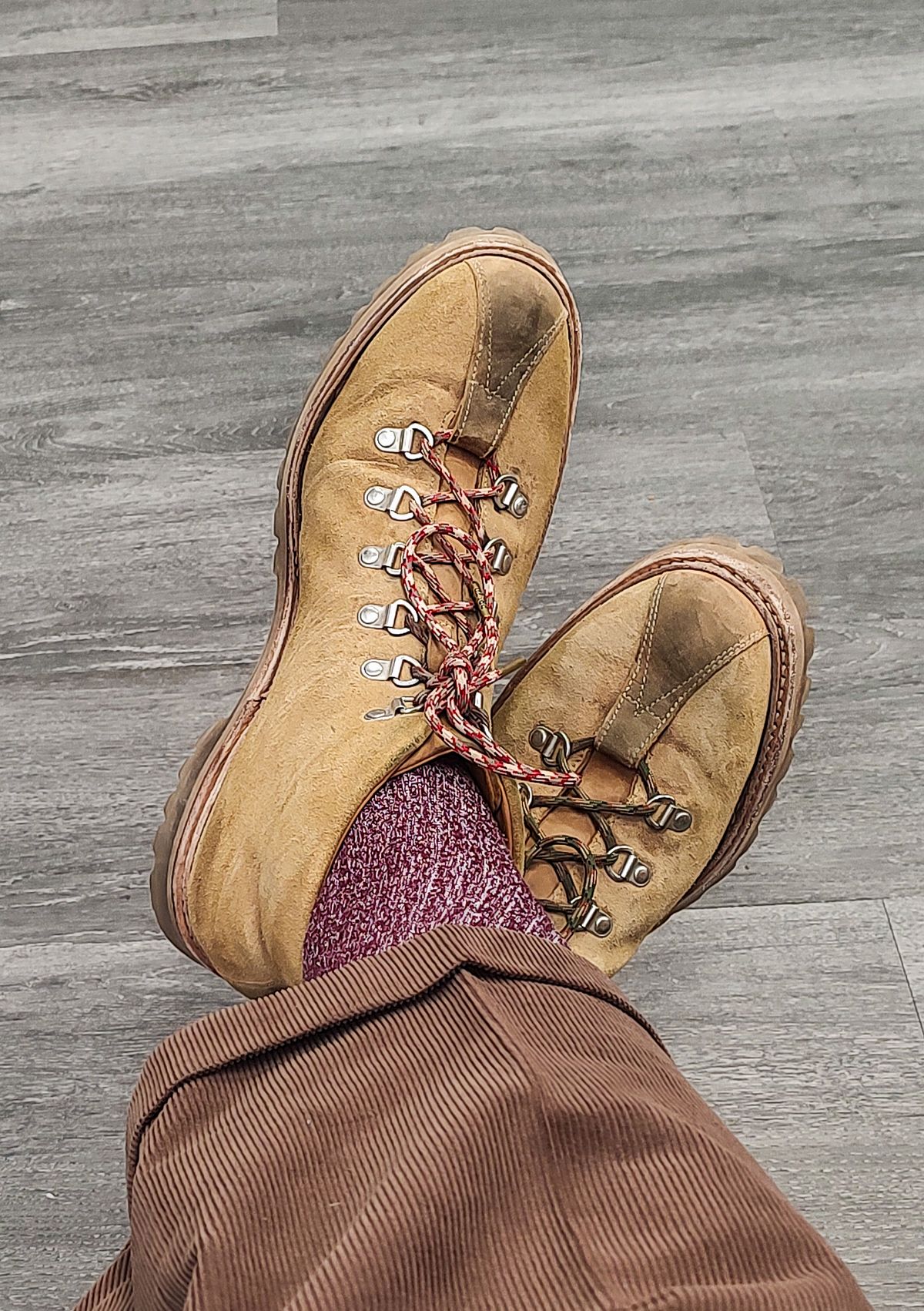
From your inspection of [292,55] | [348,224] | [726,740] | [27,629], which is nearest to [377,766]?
[726,740]

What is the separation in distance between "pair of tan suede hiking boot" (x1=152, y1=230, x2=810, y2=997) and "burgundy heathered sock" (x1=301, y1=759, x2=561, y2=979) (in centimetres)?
3

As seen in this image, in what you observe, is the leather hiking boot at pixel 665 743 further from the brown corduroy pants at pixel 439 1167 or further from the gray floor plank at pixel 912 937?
the brown corduroy pants at pixel 439 1167

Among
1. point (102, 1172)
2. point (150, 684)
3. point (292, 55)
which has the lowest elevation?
point (102, 1172)

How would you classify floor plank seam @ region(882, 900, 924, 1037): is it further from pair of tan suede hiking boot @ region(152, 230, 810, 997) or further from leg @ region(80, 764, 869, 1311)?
leg @ region(80, 764, 869, 1311)

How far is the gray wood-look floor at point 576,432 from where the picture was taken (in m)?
0.80

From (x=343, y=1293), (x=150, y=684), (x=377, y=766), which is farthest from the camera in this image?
(x=150, y=684)

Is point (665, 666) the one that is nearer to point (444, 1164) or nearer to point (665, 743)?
point (665, 743)

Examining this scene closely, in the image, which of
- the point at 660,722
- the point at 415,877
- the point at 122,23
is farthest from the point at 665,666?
the point at 122,23

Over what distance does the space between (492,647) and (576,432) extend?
273mm

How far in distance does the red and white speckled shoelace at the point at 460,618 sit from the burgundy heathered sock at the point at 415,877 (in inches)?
1.3

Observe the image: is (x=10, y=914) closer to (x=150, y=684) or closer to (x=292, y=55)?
(x=150, y=684)

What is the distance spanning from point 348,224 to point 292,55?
215 mm

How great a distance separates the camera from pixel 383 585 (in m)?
0.77

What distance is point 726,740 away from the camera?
78 centimetres
